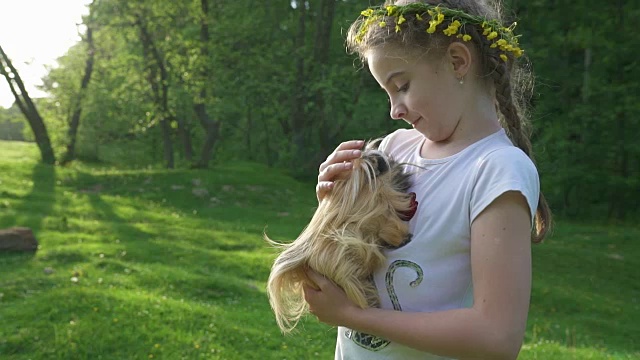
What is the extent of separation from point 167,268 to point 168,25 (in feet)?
55.4

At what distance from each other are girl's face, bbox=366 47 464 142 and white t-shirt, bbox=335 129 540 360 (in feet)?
0.30

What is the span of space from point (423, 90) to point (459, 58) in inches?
4.7

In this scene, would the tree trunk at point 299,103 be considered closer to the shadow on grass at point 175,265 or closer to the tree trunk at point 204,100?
the tree trunk at point 204,100

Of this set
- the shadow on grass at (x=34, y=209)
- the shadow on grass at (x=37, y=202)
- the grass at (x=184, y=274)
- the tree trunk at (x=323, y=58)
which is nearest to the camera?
the grass at (x=184, y=274)

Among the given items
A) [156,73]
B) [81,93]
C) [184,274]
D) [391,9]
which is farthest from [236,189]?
[391,9]

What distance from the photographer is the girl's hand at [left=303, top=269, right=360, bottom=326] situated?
177cm

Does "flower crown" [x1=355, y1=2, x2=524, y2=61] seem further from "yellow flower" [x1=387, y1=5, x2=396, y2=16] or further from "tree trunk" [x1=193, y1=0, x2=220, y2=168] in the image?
"tree trunk" [x1=193, y1=0, x2=220, y2=168]

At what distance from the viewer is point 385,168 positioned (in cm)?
191

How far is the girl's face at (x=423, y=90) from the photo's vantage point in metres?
1.79

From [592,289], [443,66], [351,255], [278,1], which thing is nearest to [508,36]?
[443,66]

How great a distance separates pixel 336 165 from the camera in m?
1.94

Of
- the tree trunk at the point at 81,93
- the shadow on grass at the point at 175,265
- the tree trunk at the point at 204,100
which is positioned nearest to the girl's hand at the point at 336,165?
the shadow on grass at the point at 175,265

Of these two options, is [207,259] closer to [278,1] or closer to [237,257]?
[237,257]

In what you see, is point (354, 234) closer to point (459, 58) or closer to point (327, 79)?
point (459, 58)
